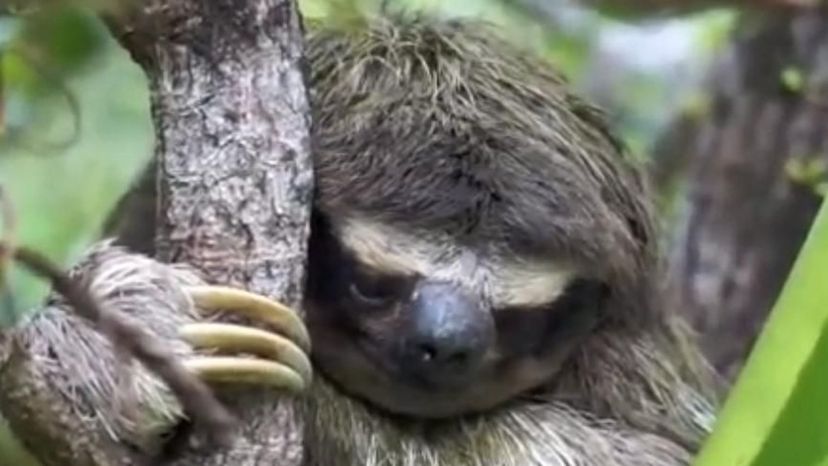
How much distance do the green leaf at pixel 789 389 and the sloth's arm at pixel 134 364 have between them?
1.97ft

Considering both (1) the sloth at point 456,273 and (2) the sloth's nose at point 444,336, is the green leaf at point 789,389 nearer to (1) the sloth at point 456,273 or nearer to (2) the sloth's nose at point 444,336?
(1) the sloth at point 456,273

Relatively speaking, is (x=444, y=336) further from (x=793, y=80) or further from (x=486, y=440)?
(x=793, y=80)

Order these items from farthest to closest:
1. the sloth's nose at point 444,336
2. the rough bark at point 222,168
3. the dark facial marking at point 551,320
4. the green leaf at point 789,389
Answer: the dark facial marking at point 551,320 → the sloth's nose at point 444,336 → the rough bark at point 222,168 → the green leaf at point 789,389

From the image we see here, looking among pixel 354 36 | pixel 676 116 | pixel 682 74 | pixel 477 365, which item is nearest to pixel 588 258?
pixel 477 365

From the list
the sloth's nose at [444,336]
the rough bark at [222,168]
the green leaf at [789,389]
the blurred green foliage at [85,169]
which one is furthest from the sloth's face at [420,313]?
the blurred green foliage at [85,169]

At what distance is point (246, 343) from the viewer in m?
1.91

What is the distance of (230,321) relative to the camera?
6.26 ft

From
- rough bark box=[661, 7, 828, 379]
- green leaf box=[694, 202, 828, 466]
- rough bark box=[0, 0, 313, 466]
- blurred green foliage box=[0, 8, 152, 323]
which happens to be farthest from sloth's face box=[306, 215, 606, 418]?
rough bark box=[661, 7, 828, 379]

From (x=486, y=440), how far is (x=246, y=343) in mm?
778

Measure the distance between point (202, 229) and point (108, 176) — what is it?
2187 millimetres

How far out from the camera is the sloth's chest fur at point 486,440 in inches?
97.9

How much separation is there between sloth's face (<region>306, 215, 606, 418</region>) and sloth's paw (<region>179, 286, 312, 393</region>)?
37 cm

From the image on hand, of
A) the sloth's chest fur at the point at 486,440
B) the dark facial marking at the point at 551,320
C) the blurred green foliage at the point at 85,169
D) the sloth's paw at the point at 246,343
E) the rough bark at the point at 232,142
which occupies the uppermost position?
the rough bark at the point at 232,142

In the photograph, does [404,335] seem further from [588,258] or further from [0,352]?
[0,352]
